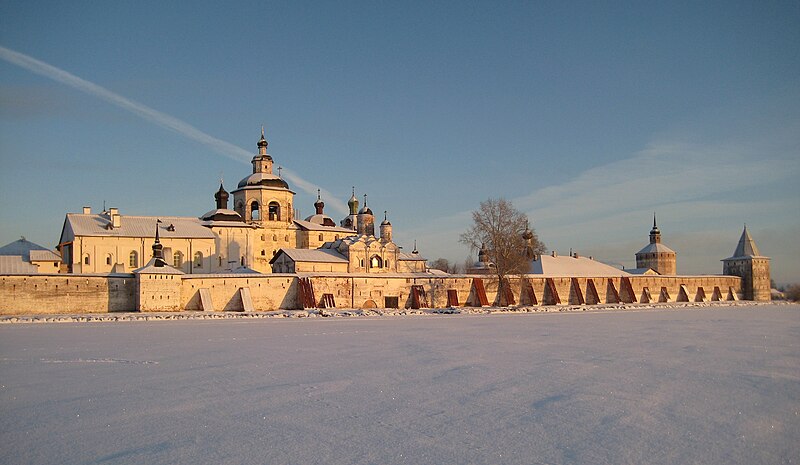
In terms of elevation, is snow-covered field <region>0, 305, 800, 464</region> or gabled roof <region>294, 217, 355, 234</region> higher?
gabled roof <region>294, 217, 355, 234</region>

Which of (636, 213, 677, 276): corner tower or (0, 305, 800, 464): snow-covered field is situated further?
(636, 213, 677, 276): corner tower

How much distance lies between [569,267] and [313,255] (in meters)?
14.9

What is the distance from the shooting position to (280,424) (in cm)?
614

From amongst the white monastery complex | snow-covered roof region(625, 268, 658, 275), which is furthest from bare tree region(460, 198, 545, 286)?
snow-covered roof region(625, 268, 658, 275)

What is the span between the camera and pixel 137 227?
34219 mm

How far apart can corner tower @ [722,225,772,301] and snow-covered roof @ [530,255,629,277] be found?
40.5ft

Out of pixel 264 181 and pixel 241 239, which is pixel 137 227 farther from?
pixel 264 181

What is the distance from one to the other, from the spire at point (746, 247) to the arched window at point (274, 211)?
32789mm

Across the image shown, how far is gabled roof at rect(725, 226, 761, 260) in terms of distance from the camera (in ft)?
154

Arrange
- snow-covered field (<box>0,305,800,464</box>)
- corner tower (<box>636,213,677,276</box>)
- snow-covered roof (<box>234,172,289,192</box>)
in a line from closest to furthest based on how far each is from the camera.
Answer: snow-covered field (<box>0,305,800,464</box>), snow-covered roof (<box>234,172,289,192</box>), corner tower (<box>636,213,677,276</box>)

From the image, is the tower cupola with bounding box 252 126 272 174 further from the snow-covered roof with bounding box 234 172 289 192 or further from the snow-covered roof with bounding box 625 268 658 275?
the snow-covered roof with bounding box 625 268 658 275

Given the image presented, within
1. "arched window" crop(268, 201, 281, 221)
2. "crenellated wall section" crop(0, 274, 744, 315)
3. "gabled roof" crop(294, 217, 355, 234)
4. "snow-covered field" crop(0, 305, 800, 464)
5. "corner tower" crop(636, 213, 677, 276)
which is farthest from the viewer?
"corner tower" crop(636, 213, 677, 276)

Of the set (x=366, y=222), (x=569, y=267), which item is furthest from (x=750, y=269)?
(x=366, y=222)

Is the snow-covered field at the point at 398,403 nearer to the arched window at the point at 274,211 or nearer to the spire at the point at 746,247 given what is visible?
the arched window at the point at 274,211
